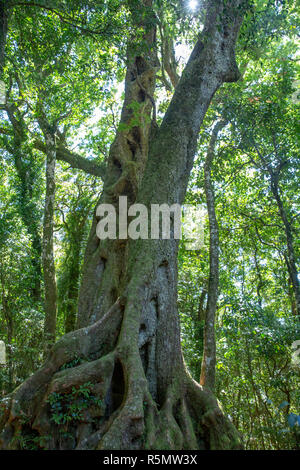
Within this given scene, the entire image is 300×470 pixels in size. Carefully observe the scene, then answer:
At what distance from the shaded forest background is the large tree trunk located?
141 centimetres

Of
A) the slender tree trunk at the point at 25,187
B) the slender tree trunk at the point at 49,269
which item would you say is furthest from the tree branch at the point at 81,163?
the slender tree trunk at the point at 25,187

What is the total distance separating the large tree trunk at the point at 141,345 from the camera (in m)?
3.00

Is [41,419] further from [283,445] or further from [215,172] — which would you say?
[215,172]

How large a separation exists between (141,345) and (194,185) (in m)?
6.66

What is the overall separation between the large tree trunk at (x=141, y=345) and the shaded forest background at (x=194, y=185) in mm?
1411

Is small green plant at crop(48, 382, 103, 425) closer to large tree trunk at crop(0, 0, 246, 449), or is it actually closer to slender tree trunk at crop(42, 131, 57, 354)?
large tree trunk at crop(0, 0, 246, 449)

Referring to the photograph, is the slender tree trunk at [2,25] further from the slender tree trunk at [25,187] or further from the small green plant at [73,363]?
the slender tree trunk at [25,187]

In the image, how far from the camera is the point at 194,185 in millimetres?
9711

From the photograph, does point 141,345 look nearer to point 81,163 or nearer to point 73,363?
point 73,363

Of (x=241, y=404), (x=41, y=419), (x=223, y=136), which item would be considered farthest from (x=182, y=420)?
(x=223, y=136)

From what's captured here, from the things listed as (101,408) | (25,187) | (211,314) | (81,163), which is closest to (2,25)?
(81,163)

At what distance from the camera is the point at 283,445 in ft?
16.9

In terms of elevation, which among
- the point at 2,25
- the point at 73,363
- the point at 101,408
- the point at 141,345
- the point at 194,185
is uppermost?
the point at 2,25
